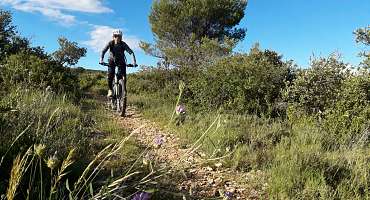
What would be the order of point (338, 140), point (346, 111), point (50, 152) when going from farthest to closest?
point (346, 111)
point (338, 140)
point (50, 152)

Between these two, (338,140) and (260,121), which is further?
(260,121)

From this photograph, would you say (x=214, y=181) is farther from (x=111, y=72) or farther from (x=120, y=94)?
(x=111, y=72)

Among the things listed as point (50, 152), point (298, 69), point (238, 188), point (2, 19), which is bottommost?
point (238, 188)

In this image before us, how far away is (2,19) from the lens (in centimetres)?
2514

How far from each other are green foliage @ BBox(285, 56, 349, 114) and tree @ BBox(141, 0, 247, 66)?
13.7 meters

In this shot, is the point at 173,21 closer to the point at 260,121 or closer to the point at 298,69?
the point at 298,69

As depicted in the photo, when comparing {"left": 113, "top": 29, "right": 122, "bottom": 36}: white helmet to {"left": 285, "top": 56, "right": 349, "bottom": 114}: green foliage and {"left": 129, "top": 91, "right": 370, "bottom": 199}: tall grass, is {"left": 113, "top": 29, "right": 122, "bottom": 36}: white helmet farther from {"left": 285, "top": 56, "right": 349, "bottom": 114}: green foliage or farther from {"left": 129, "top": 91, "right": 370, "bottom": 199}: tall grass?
{"left": 285, "top": 56, "right": 349, "bottom": 114}: green foliage

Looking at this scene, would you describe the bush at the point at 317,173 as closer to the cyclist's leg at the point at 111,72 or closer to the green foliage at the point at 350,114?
the green foliage at the point at 350,114

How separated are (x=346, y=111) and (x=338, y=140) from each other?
1.50 meters

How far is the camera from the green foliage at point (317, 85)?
10352mm

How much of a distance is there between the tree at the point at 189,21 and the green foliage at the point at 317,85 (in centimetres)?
1373

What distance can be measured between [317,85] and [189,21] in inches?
624

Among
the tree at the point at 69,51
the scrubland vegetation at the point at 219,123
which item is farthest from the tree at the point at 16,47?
the tree at the point at 69,51

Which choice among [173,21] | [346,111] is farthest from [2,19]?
[346,111]
